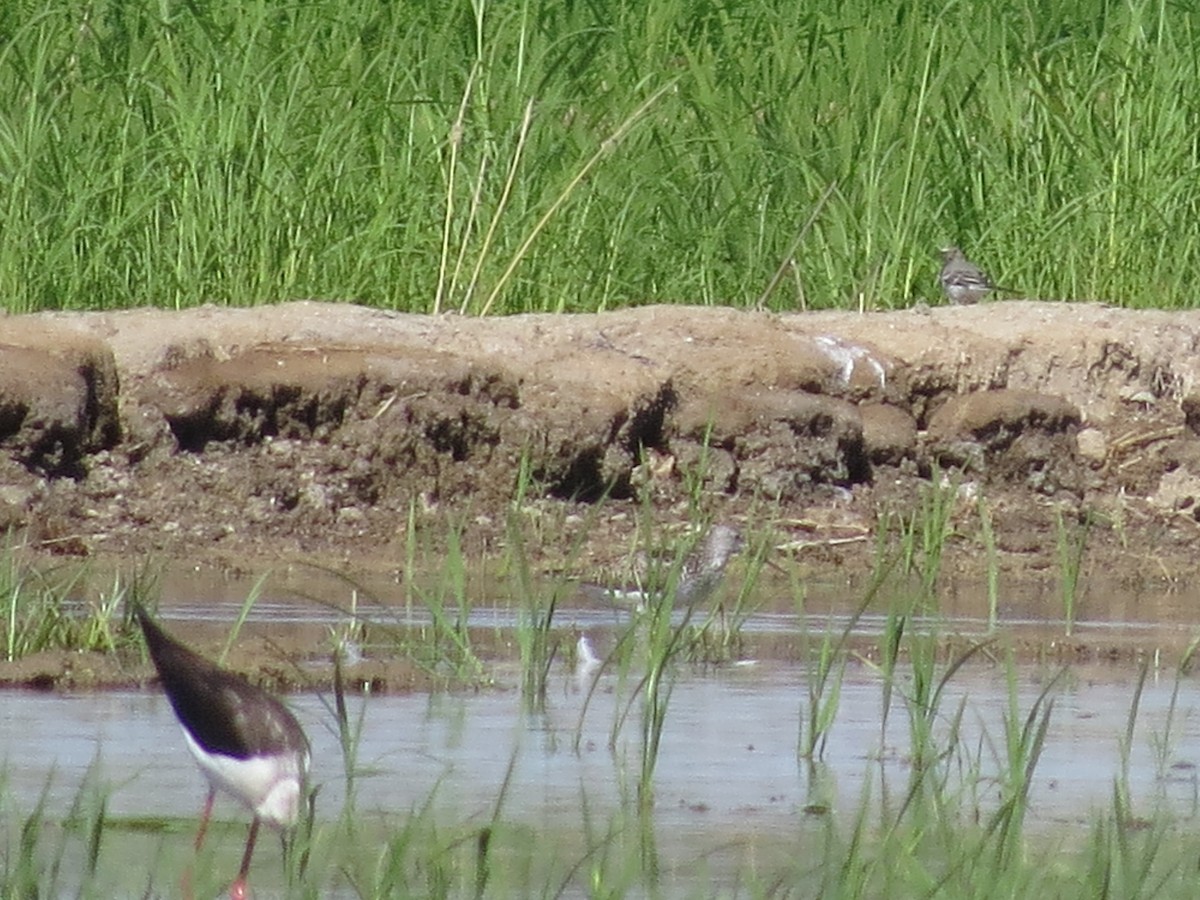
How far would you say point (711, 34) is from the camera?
31.4 feet

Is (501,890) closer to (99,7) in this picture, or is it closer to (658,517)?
(658,517)

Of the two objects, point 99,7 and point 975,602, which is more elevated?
point 99,7

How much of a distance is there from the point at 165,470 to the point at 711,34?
3.07 metres

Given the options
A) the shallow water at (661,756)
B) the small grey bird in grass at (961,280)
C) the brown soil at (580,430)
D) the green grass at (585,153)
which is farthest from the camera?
Result: the small grey bird in grass at (961,280)

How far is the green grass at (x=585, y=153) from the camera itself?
8.18 metres

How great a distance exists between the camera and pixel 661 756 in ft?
15.3

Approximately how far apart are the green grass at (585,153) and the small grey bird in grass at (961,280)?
0.37 feet

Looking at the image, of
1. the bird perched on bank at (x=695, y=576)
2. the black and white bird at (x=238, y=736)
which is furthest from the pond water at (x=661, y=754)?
the bird perched on bank at (x=695, y=576)

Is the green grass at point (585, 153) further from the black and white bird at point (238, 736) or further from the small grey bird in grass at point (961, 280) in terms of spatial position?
the black and white bird at point (238, 736)

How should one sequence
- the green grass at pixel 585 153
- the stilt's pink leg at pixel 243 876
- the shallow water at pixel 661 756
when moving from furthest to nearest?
1. the green grass at pixel 585 153
2. the shallow water at pixel 661 756
3. the stilt's pink leg at pixel 243 876

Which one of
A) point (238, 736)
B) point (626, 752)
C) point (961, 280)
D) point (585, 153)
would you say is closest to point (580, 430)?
point (585, 153)

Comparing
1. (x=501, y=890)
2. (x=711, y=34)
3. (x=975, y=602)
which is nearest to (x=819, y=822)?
(x=501, y=890)

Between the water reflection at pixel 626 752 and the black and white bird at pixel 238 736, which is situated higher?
the black and white bird at pixel 238 736

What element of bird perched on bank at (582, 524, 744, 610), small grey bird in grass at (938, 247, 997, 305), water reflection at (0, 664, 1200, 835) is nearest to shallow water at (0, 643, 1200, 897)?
water reflection at (0, 664, 1200, 835)
